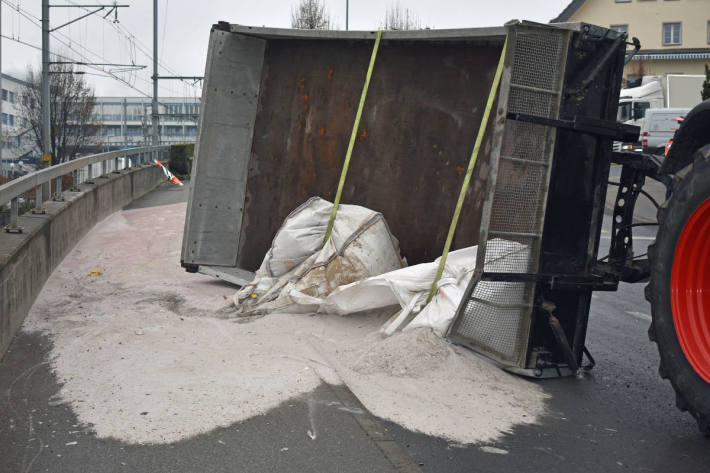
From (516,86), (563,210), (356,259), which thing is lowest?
(356,259)

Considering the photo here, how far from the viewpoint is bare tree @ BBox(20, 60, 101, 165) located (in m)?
55.6

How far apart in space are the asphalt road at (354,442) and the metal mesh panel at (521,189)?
545mm

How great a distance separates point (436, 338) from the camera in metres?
5.78

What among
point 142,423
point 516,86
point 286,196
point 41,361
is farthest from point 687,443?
point 286,196

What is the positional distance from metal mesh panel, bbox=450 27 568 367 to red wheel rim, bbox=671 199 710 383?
4.40 feet

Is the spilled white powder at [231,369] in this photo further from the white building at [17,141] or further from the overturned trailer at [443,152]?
the white building at [17,141]

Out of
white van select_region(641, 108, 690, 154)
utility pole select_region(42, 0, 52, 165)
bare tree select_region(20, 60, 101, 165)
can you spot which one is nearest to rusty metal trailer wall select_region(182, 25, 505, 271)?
white van select_region(641, 108, 690, 154)

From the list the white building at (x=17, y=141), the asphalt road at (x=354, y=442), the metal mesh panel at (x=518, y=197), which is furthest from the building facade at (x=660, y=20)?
the asphalt road at (x=354, y=442)

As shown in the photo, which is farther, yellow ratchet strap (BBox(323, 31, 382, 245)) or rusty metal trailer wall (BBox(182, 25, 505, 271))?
yellow ratchet strap (BBox(323, 31, 382, 245))

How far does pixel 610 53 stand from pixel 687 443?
266 centimetres

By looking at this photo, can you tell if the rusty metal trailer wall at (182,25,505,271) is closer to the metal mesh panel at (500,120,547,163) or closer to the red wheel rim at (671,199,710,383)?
the metal mesh panel at (500,120,547,163)

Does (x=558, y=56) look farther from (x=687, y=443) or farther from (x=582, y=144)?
(x=687, y=443)

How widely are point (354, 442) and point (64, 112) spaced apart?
57632 mm

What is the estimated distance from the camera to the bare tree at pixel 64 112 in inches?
2190
